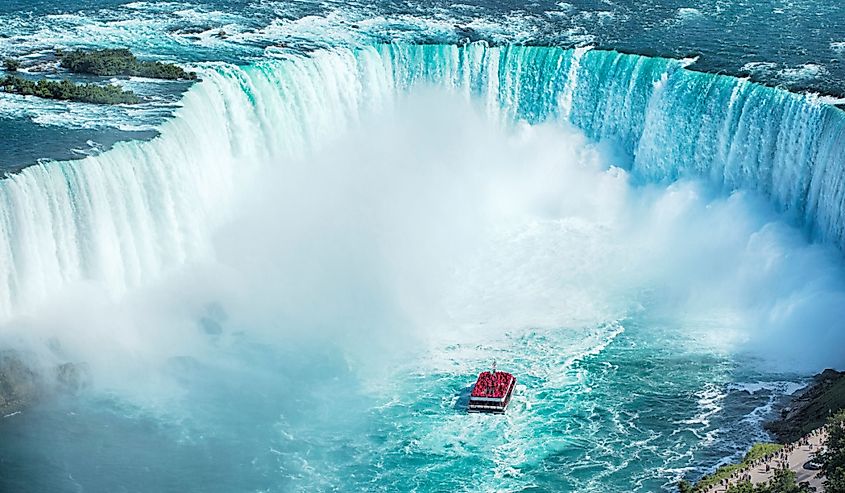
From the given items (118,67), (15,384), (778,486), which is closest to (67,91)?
(118,67)

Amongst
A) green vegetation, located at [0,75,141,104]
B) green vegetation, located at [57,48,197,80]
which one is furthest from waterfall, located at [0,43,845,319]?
green vegetation, located at [0,75,141,104]

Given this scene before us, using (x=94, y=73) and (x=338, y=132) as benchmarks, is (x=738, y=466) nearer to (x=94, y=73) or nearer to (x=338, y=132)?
(x=338, y=132)

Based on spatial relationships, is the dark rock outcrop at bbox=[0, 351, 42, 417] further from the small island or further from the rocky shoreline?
the rocky shoreline

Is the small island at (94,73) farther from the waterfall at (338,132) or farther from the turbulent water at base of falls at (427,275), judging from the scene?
the turbulent water at base of falls at (427,275)

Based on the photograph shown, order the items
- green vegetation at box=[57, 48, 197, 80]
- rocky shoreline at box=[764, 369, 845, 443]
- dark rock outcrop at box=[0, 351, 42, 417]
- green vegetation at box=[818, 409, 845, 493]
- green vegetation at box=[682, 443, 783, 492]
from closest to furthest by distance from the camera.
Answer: green vegetation at box=[818, 409, 845, 493], green vegetation at box=[682, 443, 783, 492], rocky shoreline at box=[764, 369, 845, 443], dark rock outcrop at box=[0, 351, 42, 417], green vegetation at box=[57, 48, 197, 80]

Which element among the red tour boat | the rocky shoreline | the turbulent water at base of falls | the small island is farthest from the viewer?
the small island

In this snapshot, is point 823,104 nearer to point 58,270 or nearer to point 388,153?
point 388,153

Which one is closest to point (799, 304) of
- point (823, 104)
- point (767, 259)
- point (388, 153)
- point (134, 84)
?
point (767, 259)
